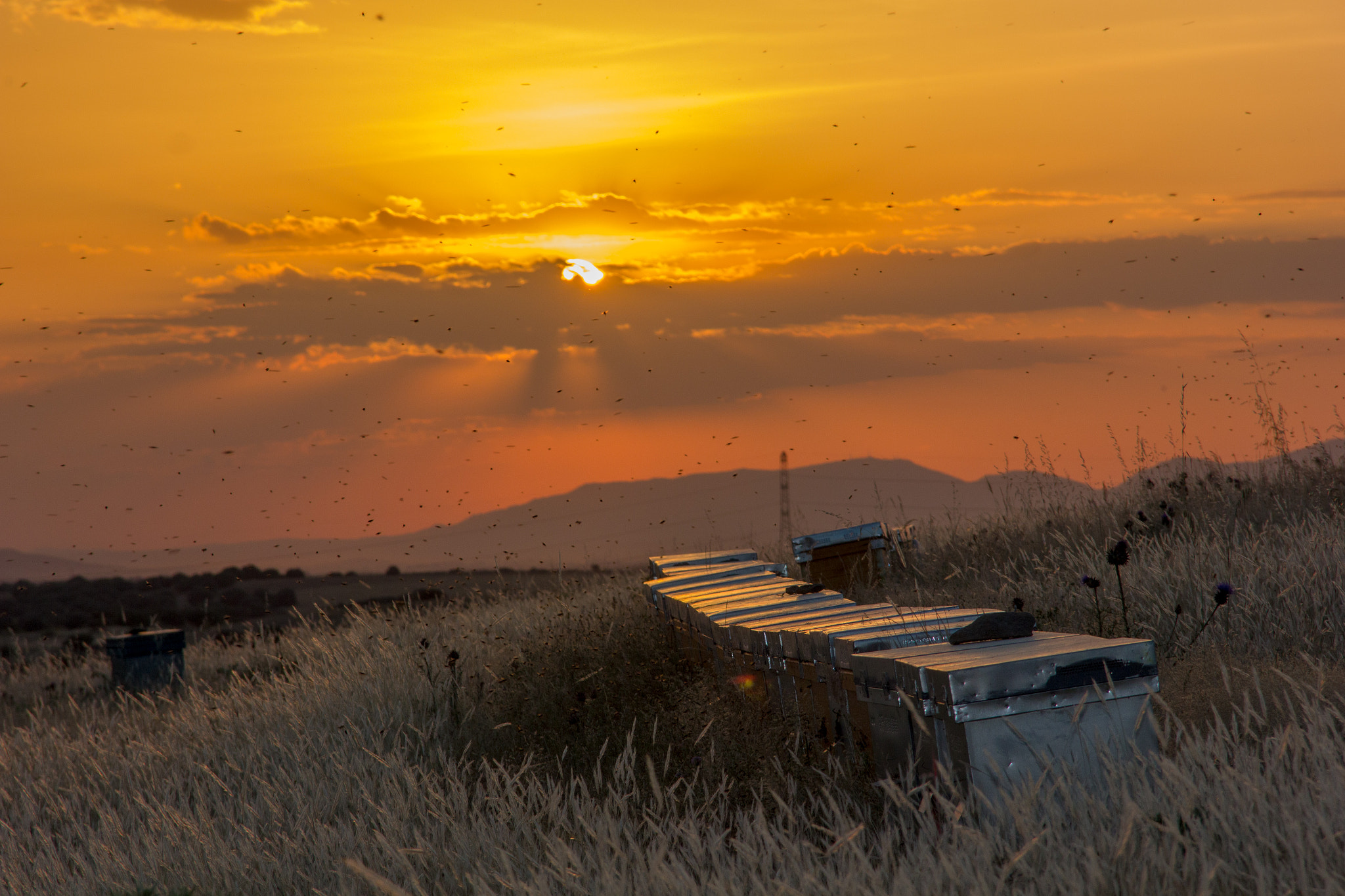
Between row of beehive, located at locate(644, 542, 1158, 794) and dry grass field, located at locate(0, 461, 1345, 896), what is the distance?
153 mm

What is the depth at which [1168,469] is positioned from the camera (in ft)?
42.2

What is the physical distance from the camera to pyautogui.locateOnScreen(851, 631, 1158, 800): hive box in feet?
12.9

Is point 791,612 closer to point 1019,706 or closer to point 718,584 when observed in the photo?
point 718,584

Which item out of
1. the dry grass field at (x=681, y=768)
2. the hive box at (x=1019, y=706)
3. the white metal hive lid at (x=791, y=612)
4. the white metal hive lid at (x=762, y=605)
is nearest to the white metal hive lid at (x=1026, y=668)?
the hive box at (x=1019, y=706)

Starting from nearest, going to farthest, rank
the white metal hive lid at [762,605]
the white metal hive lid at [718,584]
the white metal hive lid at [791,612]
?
the white metal hive lid at [791,612] → the white metal hive lid at [762,605] → the white metal hive lid at [718,584]

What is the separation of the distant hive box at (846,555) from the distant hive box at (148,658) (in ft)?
31.4

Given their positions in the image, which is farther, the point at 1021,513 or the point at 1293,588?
the point at 1021,513

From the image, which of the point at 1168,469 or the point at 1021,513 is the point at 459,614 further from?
the point at 1168,469

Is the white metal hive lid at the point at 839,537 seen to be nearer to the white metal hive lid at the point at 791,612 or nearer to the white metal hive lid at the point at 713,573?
the white metal hive lid at the point at 713,573

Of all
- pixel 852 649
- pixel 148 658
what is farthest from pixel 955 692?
pixel 148 658

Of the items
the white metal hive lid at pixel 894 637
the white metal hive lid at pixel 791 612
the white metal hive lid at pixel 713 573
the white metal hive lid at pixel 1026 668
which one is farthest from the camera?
the white metal hive lid at pixel 713 573

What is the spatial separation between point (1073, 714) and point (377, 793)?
4.32m

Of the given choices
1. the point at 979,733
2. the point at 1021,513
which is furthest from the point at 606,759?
the point at 1021,513

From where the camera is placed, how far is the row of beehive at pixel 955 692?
3936mm
